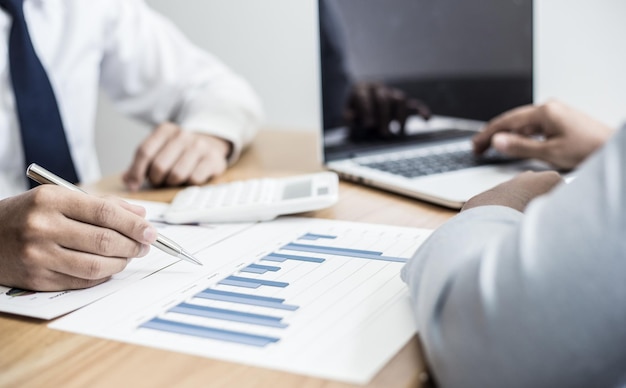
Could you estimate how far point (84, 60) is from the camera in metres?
1.18

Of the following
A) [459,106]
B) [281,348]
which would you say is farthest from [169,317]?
[459,106]

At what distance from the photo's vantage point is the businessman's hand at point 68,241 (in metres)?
0.56

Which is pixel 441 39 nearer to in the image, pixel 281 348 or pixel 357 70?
pixel 357 70

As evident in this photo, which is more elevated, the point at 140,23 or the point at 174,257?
the point at 140,23

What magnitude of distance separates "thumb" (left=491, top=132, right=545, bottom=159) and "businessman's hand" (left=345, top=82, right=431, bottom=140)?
0.14 meters

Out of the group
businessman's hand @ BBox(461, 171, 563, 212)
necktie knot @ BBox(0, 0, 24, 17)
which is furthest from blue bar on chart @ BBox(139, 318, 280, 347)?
necktie knot @ BBox(0, 0, 24, 17)

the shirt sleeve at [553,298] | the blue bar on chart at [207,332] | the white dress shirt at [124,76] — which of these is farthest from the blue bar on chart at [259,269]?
the white dress shirt at [124,76]

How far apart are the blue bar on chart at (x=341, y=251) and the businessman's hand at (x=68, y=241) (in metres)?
0.14

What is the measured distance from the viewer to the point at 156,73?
4.08 feet

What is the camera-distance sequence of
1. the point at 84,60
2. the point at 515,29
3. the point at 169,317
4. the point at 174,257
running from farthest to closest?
the point at 84,60 → the point at 515,29 → the point at 174,257 → the point at 169,317

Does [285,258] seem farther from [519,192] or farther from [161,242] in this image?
[519,192]

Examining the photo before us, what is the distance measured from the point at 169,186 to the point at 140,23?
432 mm

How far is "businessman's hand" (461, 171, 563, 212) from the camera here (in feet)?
1.84

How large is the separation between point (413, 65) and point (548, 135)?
8.4 inches
